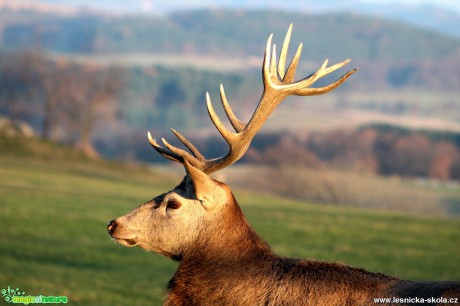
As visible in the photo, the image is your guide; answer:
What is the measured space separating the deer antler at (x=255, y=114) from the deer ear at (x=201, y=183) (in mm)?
163

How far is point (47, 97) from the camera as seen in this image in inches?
3809

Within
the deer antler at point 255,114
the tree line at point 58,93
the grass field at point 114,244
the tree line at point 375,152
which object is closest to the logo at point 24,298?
the grass field at point 114,244

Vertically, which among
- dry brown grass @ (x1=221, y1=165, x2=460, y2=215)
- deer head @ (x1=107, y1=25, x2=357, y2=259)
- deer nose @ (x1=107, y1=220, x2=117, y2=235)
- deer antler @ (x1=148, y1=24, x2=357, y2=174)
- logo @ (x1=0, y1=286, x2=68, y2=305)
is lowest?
dry brown grass @ (x1=221, y1=165, x2=460, y2=215)

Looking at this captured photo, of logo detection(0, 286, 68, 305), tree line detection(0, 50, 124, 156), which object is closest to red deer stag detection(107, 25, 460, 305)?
logo detection(0, 286, 68, 305)

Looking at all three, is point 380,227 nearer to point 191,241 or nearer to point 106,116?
point 191,241

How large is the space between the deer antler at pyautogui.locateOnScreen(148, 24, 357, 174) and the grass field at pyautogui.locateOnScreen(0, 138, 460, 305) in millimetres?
1208

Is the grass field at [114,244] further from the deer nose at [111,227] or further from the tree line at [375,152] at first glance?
the tree line at [375,152]

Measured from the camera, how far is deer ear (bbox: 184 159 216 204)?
6961mm

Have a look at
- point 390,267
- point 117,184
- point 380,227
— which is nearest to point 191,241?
point 390,267

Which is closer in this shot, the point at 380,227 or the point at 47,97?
the point at 380,227

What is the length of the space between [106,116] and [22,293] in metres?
87.1

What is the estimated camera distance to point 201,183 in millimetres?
7020

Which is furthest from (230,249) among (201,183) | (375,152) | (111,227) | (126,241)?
(375,152)

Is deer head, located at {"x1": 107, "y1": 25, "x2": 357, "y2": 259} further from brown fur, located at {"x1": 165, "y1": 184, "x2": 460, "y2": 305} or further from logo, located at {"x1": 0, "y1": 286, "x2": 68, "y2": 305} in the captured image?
logo, located at {"x1": 0, "y1": 286, "x2": 68, "y2": 305}
